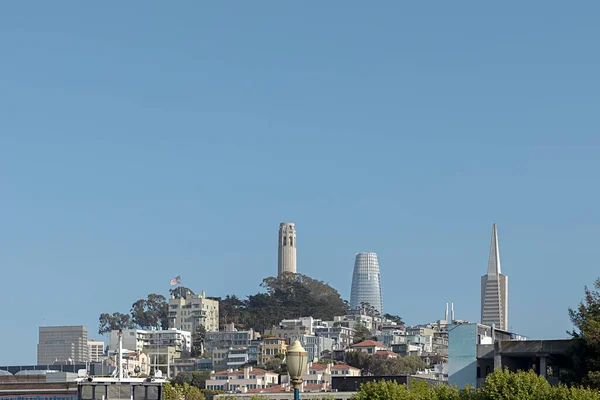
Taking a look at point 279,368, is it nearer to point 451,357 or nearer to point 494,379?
point 451,357

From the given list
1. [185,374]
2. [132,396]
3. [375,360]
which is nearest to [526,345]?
[132,396]

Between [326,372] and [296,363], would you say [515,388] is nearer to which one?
[296,363]

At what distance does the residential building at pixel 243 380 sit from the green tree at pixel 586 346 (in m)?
88.6

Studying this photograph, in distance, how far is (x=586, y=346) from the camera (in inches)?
2872

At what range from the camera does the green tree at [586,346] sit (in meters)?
70.8

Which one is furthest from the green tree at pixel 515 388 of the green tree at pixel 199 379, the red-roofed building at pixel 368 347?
the red-roofed building at pixel 368 347

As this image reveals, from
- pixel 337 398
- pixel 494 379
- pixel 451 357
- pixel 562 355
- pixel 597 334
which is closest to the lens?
pixel 494 379

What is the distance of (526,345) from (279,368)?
97587 millimetres

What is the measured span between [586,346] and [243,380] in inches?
3809

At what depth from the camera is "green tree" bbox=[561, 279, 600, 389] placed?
7075cm

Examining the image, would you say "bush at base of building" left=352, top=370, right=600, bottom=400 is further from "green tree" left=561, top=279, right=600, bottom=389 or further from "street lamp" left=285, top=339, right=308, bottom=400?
"street lamp" left=285, top=339, right=308, bottom=400

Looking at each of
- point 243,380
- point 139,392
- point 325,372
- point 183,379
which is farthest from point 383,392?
point 183,379

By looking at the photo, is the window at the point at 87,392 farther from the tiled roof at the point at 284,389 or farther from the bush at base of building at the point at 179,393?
the tiled roof at the point at 284,389

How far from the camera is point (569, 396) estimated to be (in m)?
55.9
